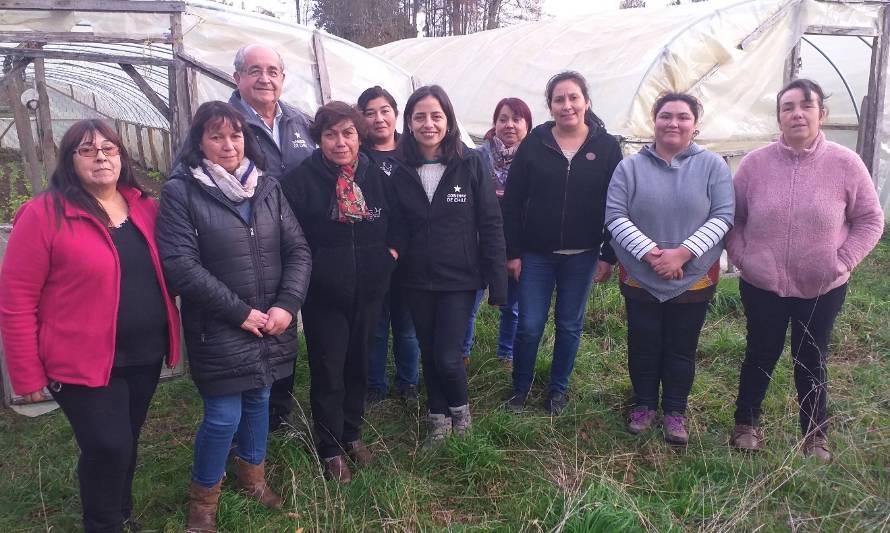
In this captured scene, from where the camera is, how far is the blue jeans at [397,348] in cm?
382

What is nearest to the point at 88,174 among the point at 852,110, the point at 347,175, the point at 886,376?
the point at 347,175

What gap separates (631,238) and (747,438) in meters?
1.21

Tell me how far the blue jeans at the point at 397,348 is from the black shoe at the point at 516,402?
1.95 ft

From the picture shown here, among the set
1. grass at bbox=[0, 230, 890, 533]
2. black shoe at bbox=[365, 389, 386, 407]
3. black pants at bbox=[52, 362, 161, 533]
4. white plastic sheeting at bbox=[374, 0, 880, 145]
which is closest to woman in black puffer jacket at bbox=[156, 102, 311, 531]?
black pants at bbox=[52, 362, 161, 533]

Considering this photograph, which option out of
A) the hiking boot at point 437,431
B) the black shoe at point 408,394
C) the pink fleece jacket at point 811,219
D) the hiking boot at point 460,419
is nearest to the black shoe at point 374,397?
the black shoe at point 408,394

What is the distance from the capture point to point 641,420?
11.9 ft

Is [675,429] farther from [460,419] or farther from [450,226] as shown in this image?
[450,226]

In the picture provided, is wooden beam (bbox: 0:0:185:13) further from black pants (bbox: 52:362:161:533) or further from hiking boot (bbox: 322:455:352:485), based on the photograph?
hiking boot (bbox: 322:455:352:485)

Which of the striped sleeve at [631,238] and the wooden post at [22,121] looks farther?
the wooden post at [22,121]

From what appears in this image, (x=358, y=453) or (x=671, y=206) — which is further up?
(x=671, y=206)

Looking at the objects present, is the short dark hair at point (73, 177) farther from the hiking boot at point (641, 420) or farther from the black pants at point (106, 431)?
the hiking boot at point (641, 420)

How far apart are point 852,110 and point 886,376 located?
6.01m

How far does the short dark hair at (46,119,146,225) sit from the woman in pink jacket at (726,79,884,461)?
282 centimetres

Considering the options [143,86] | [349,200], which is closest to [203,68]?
[143,86]
